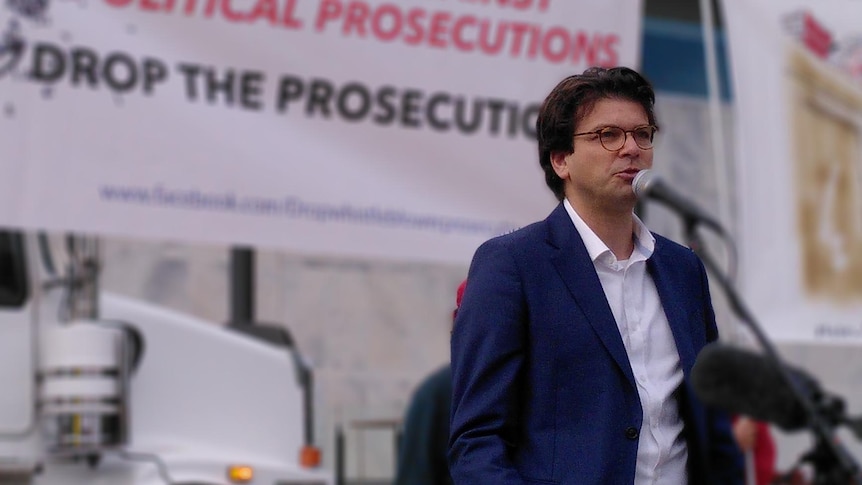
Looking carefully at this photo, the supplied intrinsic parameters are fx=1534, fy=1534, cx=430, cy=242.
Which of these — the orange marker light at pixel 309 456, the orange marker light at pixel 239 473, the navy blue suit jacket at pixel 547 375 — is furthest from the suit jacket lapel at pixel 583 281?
the orange marker light at pixel 309 456

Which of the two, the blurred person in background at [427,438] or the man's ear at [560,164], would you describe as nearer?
the man's ear at [560,164]

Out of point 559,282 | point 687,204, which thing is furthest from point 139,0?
point 559,282

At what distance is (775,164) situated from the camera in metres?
6.95

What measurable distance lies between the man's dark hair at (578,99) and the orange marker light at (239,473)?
4331 millimetres

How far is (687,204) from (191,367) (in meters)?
2.79

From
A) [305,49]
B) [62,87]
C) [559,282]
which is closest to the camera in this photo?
[559,282]

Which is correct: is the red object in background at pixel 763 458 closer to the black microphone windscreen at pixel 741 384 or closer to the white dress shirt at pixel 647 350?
the black microphone windscreen at pixel 741 384

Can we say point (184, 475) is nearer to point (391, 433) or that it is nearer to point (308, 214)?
point (308, 214)

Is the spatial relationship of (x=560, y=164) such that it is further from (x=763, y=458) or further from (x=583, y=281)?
(x=763, y=458)

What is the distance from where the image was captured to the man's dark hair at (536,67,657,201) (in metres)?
2.68

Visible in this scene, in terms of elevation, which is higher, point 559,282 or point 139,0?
point 139,0

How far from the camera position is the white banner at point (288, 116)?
575cm

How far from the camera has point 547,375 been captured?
2.56 metres

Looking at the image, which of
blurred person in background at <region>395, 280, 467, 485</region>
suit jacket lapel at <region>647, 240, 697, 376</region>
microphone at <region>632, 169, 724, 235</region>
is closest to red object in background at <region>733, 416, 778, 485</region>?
blurred person in background at <region>395, 280, 467, 485</region>
